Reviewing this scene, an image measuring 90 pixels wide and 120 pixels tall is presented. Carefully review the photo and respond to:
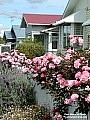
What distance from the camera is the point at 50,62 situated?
6508 mm

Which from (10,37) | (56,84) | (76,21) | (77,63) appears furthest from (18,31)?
(77,63)

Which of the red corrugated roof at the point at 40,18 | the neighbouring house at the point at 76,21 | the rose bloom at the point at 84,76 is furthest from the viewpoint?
the red corrugated roof at the point at 40,18

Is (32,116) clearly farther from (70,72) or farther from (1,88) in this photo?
(70,72)

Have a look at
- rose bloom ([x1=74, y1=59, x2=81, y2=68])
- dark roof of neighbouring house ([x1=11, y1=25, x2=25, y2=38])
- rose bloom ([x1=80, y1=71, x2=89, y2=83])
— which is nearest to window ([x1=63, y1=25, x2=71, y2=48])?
rose bloom ([x1=74, y1=59, x2=81, y2=68])

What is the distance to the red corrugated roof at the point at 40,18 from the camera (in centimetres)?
4888

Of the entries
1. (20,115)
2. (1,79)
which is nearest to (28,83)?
(1,79)

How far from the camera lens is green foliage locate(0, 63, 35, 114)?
32.3 ft

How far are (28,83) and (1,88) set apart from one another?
2.70 feet

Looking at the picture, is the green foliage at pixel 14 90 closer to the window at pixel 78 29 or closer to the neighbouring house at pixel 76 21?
the neighbouring house at pixel 76 21

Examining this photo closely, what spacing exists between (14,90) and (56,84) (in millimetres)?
4090

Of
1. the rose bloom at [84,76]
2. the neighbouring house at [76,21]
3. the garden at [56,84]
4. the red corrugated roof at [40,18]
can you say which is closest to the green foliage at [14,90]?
the garden at [56,84]

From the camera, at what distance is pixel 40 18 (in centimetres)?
4975

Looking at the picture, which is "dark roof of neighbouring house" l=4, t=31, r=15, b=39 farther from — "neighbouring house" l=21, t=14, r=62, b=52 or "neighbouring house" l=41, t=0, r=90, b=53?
"neighbouring house" l=41, t=0, r=90, b=53

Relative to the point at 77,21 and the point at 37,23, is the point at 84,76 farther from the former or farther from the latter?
the point at 37,23
